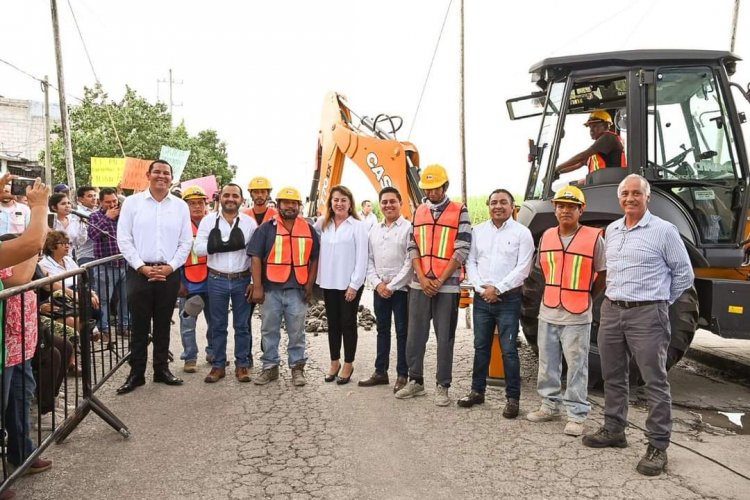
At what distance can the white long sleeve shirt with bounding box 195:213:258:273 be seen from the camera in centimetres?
585

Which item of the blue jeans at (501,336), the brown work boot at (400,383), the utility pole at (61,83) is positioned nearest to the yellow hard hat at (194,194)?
the brown work boot at (400,383)

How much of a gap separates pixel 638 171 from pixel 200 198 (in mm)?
4599

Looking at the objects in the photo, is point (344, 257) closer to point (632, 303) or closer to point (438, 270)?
point (438, 270)

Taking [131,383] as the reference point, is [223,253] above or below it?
above

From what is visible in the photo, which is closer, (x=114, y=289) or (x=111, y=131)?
(x=114, y=289)

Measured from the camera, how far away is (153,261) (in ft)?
18.2

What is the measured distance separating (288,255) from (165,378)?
168 centimetres

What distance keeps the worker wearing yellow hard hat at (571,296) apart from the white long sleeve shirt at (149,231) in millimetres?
3465

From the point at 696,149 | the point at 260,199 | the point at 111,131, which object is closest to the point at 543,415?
the point at 696,149

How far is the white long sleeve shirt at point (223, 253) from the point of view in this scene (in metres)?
5.85

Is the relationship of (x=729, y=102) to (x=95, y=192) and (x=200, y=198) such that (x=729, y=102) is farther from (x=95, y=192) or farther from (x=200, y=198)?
(x=95, y=192)

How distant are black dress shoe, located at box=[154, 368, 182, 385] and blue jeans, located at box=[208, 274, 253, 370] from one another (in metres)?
0.39

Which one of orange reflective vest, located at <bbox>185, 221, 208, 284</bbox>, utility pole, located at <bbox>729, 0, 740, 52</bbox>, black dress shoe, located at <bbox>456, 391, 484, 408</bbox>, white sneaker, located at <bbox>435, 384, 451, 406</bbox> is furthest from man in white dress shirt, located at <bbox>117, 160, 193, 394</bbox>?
utility pole, located at <bbox>729, 0, 740, 52</bbox>

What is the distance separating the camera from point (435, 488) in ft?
11.2
